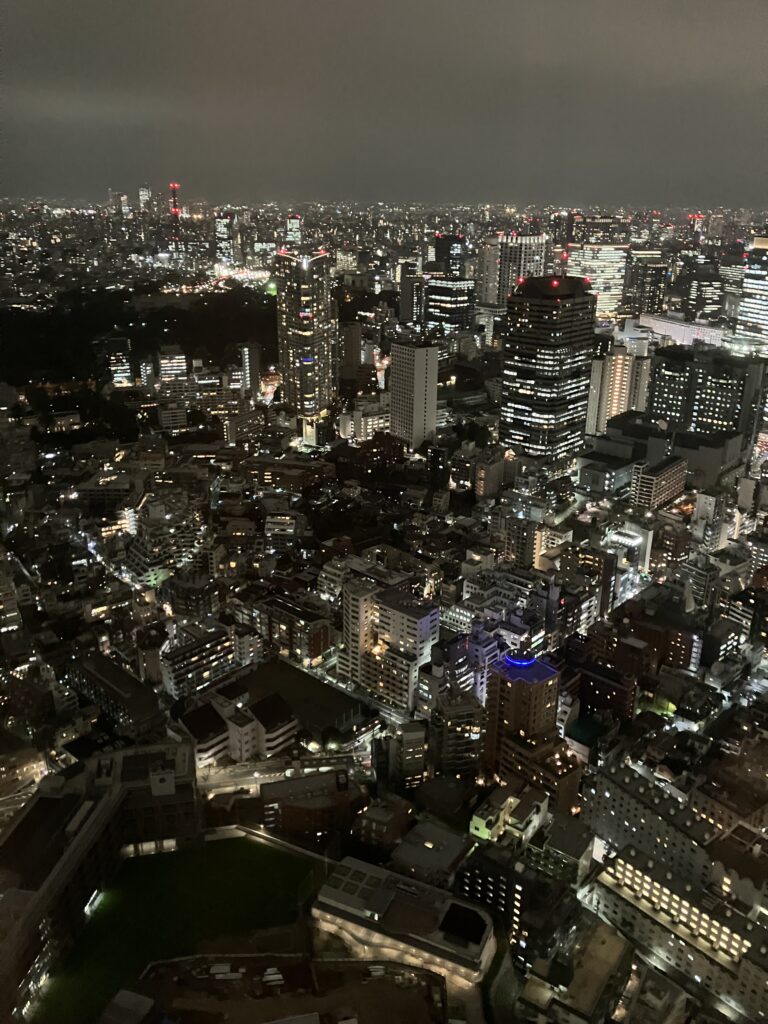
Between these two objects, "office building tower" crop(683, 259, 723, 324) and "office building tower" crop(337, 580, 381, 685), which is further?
"office building tower" crop(683, 259, 723, 324)

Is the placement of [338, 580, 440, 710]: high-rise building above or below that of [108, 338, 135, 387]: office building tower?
below

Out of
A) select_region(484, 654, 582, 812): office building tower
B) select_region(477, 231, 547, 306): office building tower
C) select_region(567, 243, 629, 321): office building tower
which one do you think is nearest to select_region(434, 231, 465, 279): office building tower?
select_region(477, 231, 547, 306): office building tower

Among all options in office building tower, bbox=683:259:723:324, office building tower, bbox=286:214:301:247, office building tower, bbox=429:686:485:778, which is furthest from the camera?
office building tower, bbox=286:214:301:247

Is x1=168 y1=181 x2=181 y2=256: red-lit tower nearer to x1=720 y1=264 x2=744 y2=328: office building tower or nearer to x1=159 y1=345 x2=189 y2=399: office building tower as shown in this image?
x1=159 y1=345 x2=189 y2=399: office building tower

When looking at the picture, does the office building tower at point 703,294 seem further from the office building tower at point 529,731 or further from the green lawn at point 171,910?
the green lawn at point 171,910

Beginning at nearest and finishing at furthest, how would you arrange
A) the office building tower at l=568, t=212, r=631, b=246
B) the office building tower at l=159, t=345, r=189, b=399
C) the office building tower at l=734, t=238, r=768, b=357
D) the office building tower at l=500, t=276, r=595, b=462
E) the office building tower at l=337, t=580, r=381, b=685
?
the office building tower at l=337, t=580, r=381, b=685 < the office building tower at l=500, t=276, r=595, b=462 < the office building tower at l=159, t=345, r=189, b=399 < the office building tower at l=734, t=238, r=768, b=357 < the office building tower at l=568, t=212, r=631, b=246

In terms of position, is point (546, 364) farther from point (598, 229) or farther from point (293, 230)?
point (293, 230)

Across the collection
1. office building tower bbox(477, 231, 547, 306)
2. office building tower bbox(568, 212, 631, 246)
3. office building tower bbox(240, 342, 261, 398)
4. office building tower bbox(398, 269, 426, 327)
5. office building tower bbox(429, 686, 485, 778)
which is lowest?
office building tower bbox(429, 686, 485, 778)

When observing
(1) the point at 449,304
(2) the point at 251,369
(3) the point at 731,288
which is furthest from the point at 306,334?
(3) the point at 731,288

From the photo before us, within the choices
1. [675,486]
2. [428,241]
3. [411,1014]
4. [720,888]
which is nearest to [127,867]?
[411,1014]
